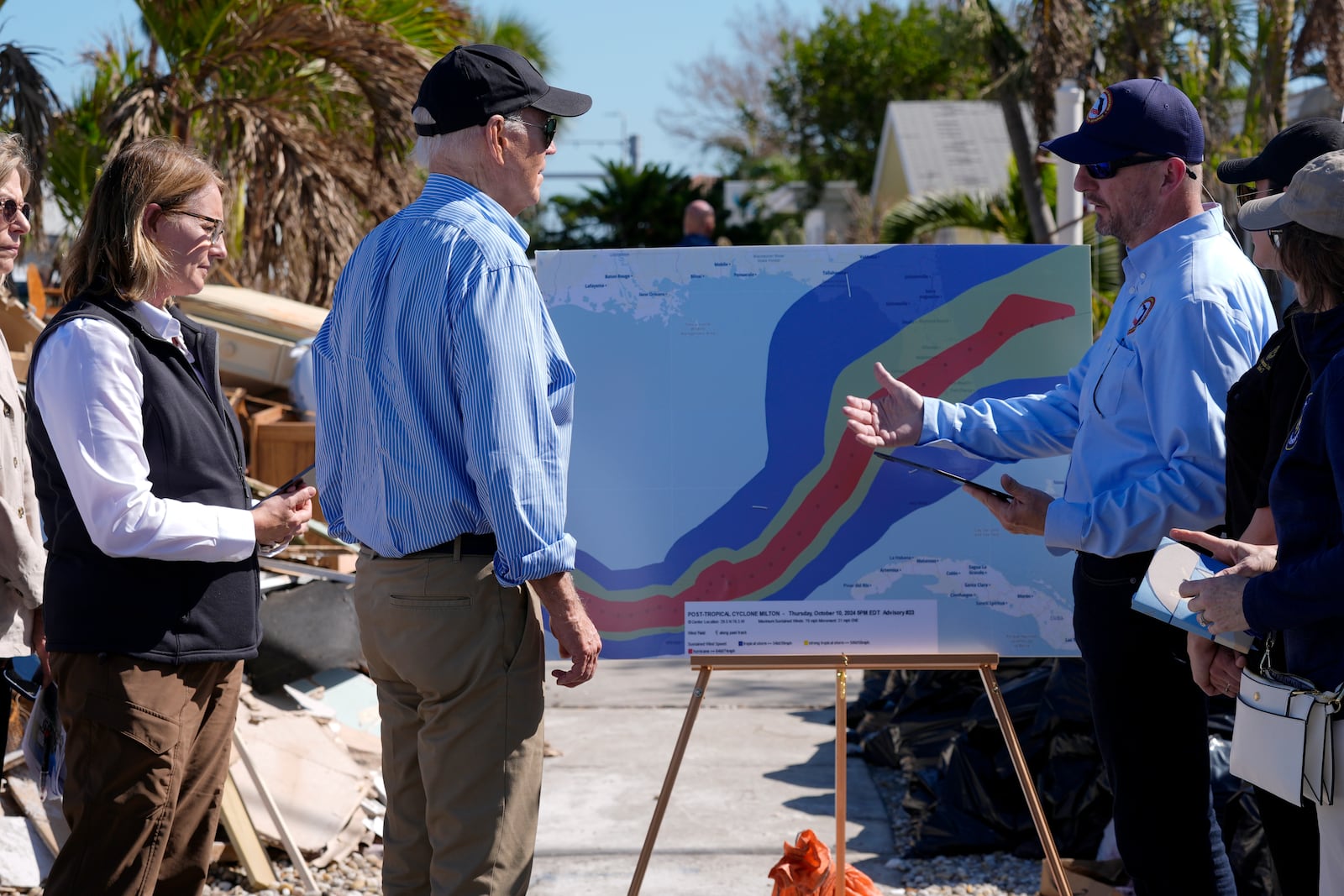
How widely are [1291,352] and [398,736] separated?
1697 mm

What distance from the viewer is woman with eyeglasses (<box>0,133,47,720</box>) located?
2445 millimetres

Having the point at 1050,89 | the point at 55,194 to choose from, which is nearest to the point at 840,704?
the point at 55,194

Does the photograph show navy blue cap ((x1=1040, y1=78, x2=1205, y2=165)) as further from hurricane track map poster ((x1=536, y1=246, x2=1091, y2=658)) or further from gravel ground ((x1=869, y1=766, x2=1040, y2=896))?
gravel ground ((x1=869, y1=766, x2=1040, y2=896))

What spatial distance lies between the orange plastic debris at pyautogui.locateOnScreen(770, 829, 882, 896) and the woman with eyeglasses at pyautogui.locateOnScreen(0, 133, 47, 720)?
1.75 meters

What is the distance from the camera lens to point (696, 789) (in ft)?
15.5

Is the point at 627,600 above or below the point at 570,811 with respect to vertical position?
above

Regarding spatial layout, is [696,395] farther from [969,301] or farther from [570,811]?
[570,811]

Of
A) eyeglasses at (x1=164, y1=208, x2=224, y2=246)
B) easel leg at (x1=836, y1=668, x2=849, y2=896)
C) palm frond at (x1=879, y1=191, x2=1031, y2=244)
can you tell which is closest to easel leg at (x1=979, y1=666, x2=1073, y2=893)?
easel leg at (x1=836, y1=668, x2=849, y2=896)

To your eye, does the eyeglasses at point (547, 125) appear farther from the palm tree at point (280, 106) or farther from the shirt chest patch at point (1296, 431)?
the palm tree at point (280, 106)

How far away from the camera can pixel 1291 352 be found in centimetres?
210

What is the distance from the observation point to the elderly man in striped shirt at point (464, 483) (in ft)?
6.83

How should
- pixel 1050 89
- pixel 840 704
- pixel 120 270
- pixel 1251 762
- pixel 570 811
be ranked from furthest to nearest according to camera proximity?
pixel 1050 89 → pixel 570 811 → pixel 840 704 → pixel 120 270 → pixel 1251 762

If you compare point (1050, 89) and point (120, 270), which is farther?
point (1050, 89)

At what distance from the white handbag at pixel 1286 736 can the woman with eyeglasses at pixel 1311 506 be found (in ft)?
0.07
